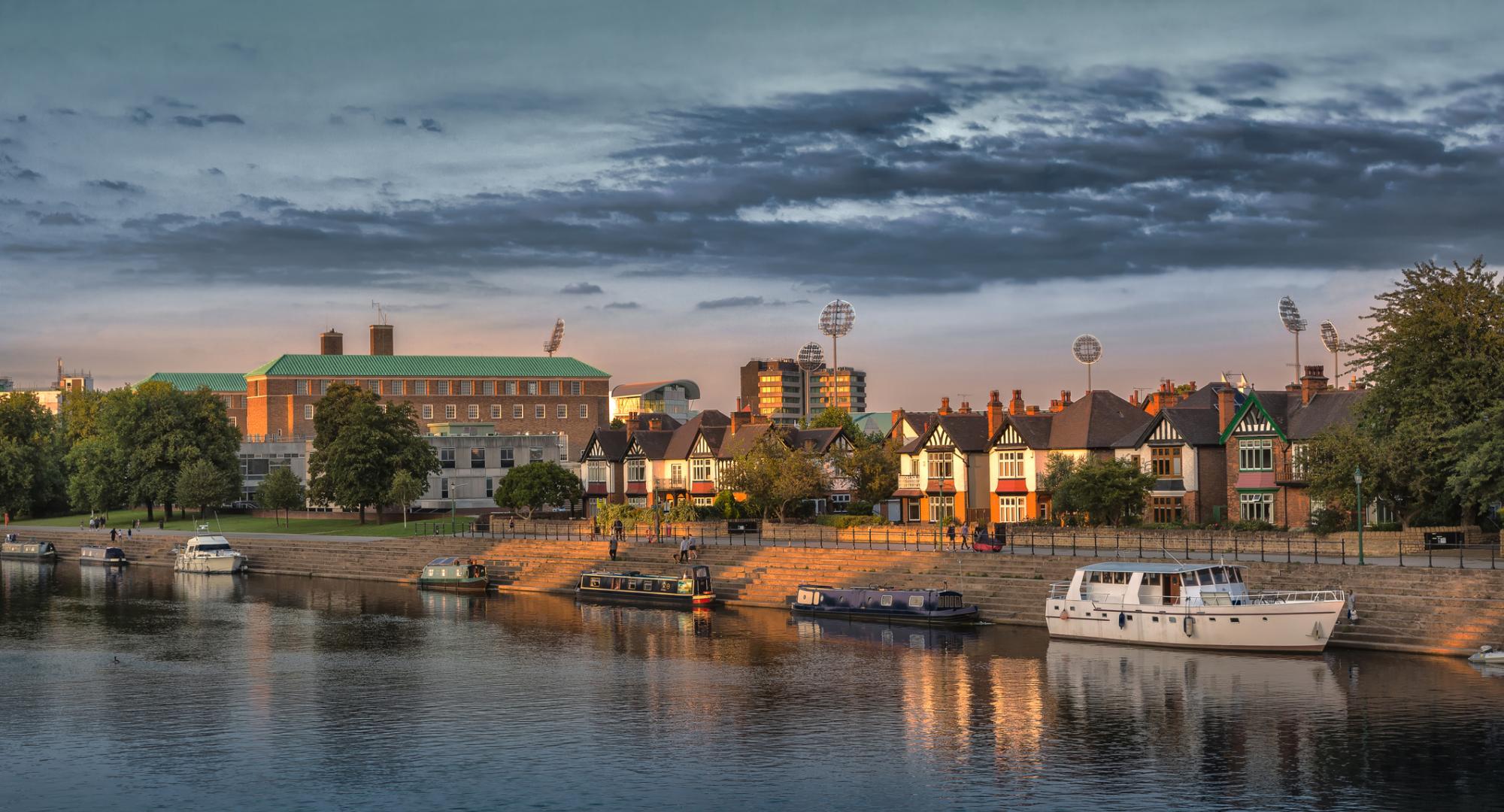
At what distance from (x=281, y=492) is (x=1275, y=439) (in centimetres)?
Answer: 8834

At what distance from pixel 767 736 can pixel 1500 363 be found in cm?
4223

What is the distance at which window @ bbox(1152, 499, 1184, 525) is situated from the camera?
292ft

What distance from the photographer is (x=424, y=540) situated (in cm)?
10131

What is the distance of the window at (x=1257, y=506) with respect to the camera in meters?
83.8

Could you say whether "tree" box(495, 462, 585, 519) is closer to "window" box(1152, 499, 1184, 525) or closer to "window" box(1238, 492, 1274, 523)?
"window" box(1152, 499, 1184, 525)

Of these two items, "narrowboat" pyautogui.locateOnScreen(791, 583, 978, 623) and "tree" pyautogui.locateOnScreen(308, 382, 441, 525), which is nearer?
"narrowboat" pyautogui.locateOnScreen(791, 583, 978, 623)

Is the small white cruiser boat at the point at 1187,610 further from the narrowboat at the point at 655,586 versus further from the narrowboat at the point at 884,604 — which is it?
the narrowboat at the point at 655,586

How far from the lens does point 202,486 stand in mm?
133750

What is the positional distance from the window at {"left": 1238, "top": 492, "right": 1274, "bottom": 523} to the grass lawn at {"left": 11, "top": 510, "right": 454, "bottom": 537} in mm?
60372

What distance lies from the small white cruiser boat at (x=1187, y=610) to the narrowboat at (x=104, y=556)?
83374mm

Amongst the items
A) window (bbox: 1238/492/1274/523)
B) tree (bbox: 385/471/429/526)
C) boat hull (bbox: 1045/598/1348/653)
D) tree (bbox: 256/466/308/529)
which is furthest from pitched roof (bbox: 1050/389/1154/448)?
tree (bbox: 256/466/308/529)

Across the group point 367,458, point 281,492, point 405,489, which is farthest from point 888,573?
point 281,492

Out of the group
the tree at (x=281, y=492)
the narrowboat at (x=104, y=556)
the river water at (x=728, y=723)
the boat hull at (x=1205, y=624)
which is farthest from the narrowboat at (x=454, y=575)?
the tree at (x=281, y=492)

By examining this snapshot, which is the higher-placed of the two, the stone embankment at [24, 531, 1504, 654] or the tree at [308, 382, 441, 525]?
the tree at [308, 382, 441, 525]
